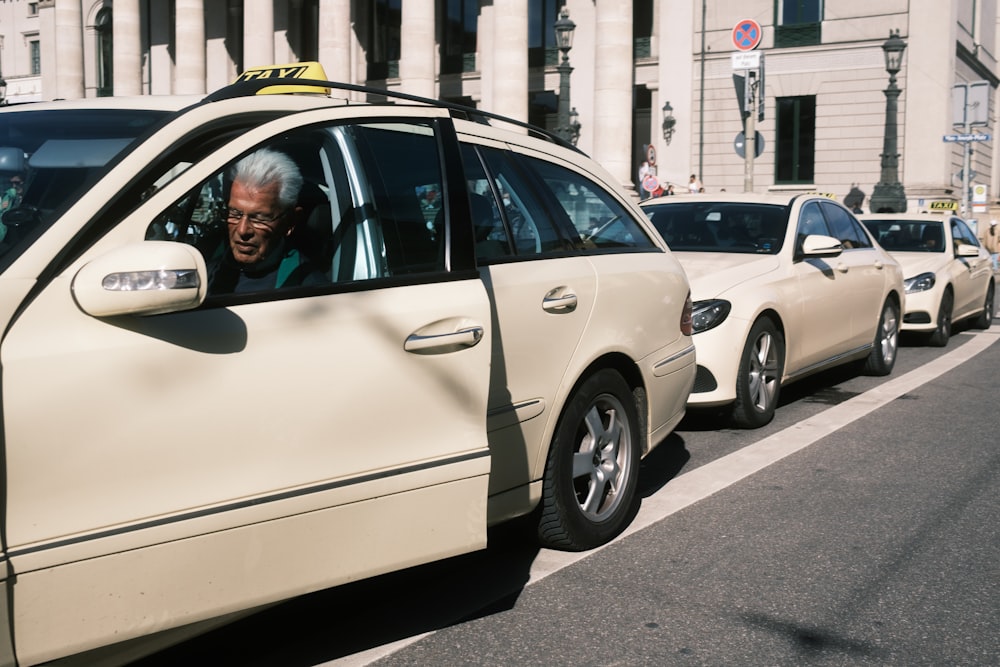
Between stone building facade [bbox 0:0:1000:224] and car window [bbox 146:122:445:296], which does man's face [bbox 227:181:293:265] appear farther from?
stone building facade [bbox 0:0:1000:224]

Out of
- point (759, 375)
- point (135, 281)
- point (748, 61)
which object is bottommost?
point (759, 375)

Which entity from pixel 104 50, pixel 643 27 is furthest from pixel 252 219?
pixel 104 50

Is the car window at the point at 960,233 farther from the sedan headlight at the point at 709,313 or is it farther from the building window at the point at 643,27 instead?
the building window at the point at 643,27

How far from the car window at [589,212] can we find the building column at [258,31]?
38987 mm

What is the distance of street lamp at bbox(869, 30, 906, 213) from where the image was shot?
31969 mm

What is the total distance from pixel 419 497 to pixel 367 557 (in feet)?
0.83

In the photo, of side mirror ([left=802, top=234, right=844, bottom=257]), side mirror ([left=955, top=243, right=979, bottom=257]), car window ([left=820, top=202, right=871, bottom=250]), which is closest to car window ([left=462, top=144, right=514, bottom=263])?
side mirror ([left=802, top=234, right=844, bottom=257])

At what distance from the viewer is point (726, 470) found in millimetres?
6539

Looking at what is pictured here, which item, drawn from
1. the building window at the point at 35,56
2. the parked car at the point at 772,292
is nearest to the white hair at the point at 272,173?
the parked car at the point at 772,292

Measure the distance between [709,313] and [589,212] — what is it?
2.53m

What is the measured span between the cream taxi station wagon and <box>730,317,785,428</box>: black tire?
3122 mm

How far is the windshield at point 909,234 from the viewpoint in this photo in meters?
14.8

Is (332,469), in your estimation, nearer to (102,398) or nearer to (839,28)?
(102,398)

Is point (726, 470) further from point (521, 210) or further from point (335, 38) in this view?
point (335, 38)
